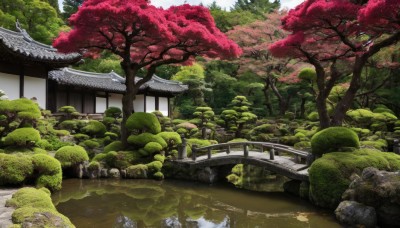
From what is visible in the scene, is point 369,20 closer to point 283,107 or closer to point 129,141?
point 129,141

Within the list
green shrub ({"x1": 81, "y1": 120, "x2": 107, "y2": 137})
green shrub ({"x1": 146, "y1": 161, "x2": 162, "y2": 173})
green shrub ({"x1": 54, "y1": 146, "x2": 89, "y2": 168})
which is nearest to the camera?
green shrub ({"x1": 54, "y1": 146, "x2": 89, "y2": 168})

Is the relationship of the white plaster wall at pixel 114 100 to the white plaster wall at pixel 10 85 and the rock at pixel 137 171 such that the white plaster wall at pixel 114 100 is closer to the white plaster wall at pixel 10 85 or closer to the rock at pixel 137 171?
the white plaster wall at pixel 10 85

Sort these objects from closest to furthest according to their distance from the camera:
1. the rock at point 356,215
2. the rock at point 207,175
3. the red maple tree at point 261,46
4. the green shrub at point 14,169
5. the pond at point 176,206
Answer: the rock at point 356,215
the pond at point 176,206
the green shrub at point 14,169
the rock at point 207,175
the red maple tree at point 261,46

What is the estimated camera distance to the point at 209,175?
13539mm

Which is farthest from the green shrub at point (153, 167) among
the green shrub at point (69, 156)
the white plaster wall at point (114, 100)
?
the white plaster wall at point (114, 100)

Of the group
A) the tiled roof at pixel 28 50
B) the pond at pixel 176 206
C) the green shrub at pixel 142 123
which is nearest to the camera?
the pond at pixel 176 206

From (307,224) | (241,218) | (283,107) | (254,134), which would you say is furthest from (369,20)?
(283,107)

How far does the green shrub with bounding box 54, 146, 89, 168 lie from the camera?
12227mm

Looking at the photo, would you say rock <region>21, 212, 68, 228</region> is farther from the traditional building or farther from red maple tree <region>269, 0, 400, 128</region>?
the traditional building

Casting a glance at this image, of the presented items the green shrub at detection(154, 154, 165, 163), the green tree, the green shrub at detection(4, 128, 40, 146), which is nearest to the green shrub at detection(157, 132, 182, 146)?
the green shrub at detection(154, 154, 165, 163)

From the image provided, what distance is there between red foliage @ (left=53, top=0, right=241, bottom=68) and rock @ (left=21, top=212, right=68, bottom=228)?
8.70m

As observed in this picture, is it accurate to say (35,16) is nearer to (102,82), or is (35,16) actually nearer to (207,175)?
(102,82)

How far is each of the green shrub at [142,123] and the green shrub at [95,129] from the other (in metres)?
3.19

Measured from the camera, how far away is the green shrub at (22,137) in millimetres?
11707
